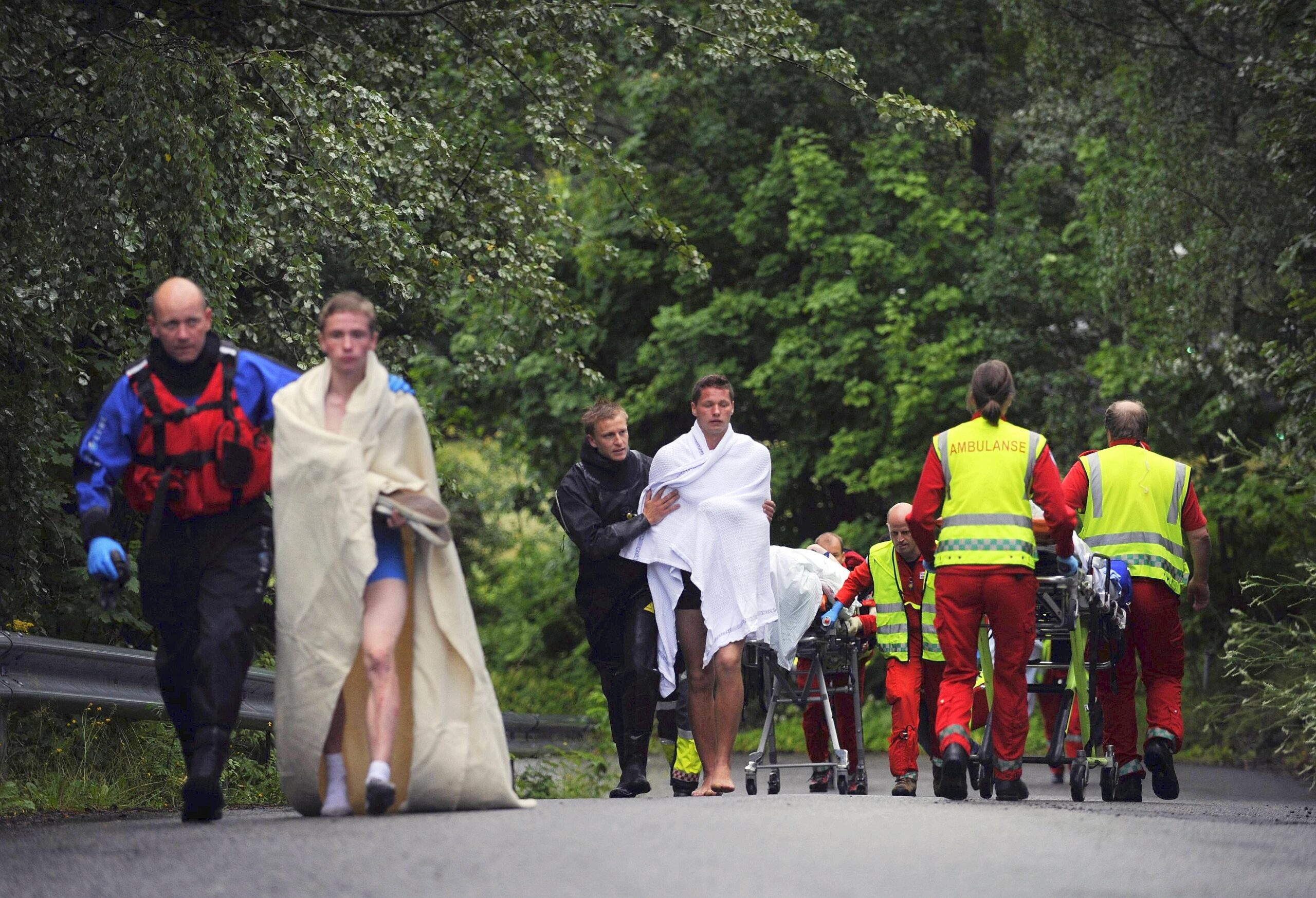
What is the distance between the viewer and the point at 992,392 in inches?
382

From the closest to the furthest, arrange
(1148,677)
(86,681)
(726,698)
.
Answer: (86,681), (726,698), (1148,677)

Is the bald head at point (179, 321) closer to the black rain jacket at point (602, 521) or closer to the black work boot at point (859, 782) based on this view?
the black rain jacket at point (602, 521)

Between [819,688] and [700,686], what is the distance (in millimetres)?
1717

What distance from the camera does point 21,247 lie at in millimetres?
10086

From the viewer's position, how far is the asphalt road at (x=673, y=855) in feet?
19.2

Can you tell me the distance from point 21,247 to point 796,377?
17.5m

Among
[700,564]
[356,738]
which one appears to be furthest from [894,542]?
[356,738]

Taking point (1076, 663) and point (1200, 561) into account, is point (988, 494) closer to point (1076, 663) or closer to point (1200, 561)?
point (1076, 663)

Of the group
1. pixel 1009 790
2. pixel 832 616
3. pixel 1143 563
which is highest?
pixel 1143 563

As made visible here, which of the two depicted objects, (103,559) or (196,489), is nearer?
(103,559)

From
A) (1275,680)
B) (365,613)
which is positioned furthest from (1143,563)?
(1275,680)

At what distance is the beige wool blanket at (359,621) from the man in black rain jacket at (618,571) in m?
3.12

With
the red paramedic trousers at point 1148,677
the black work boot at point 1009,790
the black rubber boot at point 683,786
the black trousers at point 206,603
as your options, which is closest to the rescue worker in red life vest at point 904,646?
the red paramedic trousers at point 1148,677

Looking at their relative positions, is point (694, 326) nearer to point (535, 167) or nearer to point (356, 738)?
point (535, 167)
